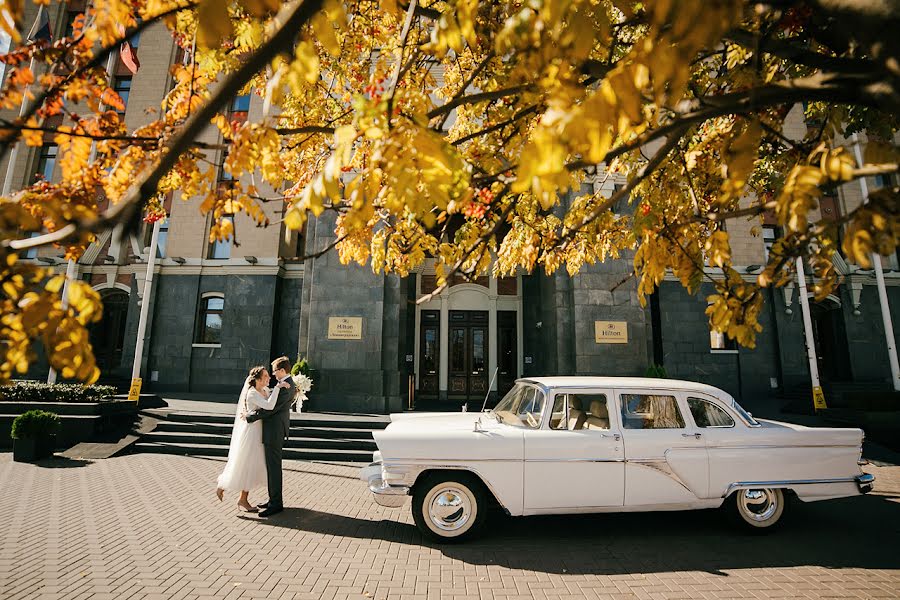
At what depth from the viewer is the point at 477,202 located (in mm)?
4480

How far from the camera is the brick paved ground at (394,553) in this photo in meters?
3.96

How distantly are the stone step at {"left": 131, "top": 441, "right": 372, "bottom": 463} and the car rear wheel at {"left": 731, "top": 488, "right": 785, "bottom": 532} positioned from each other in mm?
6658

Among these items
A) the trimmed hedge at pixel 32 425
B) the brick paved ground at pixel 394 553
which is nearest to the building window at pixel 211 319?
the trimmed hedge at pixel 32 425

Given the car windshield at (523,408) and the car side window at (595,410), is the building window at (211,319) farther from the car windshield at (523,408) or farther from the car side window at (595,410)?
the car side window at (595,410)

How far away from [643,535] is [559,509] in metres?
1.29

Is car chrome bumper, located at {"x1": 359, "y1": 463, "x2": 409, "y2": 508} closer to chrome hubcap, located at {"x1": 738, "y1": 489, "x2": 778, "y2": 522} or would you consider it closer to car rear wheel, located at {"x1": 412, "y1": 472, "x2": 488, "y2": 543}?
car rear wheel, located at {"x1": 412, "y1": 472, "x2": 488, "y2": 543}

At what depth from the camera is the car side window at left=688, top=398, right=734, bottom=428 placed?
17.1 feet

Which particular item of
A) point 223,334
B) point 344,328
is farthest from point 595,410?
point 223,334

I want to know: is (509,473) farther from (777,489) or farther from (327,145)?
(327,145)

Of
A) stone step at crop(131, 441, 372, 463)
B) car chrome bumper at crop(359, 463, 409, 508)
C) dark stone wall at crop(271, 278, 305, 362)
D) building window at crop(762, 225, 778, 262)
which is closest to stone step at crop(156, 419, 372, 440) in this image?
stone step at crop(131, 441, 372, 463)

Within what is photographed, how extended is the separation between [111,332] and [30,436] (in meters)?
11.2

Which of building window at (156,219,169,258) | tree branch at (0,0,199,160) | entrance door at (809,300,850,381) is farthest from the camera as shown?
building window at (156,219,169,258)

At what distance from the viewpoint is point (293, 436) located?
9914 millimetres

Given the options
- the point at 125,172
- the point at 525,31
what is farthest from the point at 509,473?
the point at 125,172
